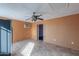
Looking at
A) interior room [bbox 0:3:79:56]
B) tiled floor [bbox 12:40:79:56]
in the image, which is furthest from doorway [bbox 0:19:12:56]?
tiled floor [bbox 12:40:79:56]

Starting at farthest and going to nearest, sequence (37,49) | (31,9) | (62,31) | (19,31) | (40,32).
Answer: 1. (62,31)
2. (40,32)
3. (37,49)
4. (19,31)
5. (31,9)

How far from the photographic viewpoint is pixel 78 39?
2.58 metres

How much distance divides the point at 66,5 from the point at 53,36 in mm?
781

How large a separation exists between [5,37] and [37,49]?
2.14ft

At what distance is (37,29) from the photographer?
8.19 ft

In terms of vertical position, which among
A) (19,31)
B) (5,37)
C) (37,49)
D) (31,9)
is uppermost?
(31,9)

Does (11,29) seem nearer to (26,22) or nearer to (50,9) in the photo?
(26,22)

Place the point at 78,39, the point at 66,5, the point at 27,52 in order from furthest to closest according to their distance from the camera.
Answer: the point at 78,39 → the point at 27,52 → the point at 66,5

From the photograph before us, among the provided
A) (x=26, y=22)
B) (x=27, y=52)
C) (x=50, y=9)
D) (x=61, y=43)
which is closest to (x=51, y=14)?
(x=50, y=9)

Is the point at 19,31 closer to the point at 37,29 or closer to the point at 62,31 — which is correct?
the point at 37,29

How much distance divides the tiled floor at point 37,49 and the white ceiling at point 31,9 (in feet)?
1.68

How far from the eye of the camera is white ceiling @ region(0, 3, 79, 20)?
6.89 ft

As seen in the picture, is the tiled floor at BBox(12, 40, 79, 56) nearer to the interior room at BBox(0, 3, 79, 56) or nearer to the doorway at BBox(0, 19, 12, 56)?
the interior room at BBox(0, 3, 79, 56)

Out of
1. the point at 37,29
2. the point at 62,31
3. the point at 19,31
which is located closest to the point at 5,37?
the point at 19,31
